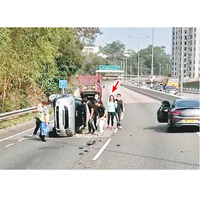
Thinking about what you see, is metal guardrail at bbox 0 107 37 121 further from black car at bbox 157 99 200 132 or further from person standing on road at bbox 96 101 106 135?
black car at bbox 157 99 200 132

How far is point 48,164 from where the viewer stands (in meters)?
9.61

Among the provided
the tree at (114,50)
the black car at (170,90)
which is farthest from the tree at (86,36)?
the black car at (170,90)

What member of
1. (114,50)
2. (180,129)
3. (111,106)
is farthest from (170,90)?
(114,50)

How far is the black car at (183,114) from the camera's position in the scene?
13.7 metres

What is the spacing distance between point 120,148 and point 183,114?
127 inches

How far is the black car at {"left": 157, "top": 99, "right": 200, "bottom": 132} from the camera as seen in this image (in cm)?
1371

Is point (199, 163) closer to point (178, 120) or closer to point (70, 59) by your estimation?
point (178, 120)

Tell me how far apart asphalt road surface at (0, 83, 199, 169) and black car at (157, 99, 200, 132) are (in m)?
0.40

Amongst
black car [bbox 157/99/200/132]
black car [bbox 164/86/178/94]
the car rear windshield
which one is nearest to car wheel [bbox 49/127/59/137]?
black car [bbox 157/99/200/132]

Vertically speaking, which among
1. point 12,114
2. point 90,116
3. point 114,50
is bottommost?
point 12,114

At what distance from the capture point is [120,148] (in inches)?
459

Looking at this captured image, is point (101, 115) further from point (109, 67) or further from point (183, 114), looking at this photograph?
point (183, 114)
